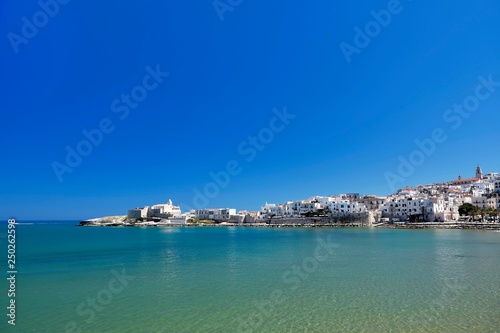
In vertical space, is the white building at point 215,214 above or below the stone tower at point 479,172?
below

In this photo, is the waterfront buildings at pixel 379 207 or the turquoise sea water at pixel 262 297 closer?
the turquoise sea water at pixel 262 297

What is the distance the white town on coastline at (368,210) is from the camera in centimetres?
8794

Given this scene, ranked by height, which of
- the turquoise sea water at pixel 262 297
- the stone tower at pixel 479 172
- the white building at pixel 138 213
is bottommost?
the turquoise sea water at pixel 262 297

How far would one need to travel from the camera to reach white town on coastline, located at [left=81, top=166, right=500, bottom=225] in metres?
87.9

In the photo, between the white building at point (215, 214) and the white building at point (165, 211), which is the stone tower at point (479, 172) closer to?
the white building at point (215, 214)

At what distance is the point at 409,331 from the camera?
9977 mm

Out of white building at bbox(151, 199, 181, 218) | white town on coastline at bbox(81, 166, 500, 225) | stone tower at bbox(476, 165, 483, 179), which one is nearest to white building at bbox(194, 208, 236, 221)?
white town on coastline at bbox(81, 166, 500, 225)

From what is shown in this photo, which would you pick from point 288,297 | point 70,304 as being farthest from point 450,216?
point 70,304

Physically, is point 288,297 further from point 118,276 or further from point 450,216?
point 450,216

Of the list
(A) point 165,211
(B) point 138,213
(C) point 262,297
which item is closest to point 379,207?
(A) point 165,211

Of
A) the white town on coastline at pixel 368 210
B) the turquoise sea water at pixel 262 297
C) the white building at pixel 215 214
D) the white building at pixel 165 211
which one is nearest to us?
the turquoise sea water at pixel 262 297

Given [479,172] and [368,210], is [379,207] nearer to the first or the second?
[368,210]

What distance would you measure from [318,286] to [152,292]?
7.48 m

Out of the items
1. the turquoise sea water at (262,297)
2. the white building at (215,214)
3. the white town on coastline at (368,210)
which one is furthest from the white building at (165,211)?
the turquoise sea water at (262,297)
